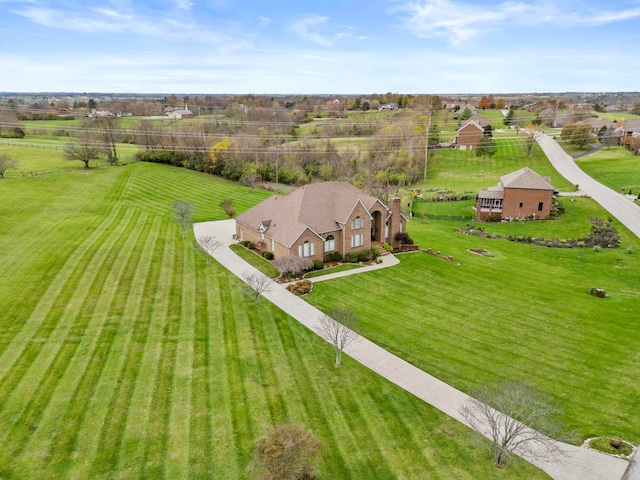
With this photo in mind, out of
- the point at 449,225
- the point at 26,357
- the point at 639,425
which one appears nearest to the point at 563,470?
the point at 639,425

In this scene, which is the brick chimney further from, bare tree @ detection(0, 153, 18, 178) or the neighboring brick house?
bare tree @ detection(0, 153, 18, 178)

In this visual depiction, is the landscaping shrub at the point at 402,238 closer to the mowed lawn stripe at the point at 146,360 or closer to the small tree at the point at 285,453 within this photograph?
the mowed lawn stripe at the point at 146,360

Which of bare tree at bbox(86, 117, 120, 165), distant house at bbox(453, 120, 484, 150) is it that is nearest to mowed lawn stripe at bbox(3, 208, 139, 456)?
bare tree at bbox(86, 117, 120, 165)

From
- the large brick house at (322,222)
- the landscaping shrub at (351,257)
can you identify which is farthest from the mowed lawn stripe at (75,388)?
the landscaping shrub at (351,257)

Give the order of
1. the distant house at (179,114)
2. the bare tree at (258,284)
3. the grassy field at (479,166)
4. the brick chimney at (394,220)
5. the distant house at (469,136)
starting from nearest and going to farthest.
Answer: the bare tree at (258,284)
the brick chimney at (394,220)
the grassy field at (479,166)
the distant house at (469,136)
the distant house at (179,114)

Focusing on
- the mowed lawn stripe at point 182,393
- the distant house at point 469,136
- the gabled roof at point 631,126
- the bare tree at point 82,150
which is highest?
the gabled roof at point 631,126

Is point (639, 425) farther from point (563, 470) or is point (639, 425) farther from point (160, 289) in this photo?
point (160, 289)
